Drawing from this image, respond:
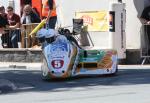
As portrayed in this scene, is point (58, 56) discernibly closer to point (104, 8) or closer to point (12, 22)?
point (104, 8)

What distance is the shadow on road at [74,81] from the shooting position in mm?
14242

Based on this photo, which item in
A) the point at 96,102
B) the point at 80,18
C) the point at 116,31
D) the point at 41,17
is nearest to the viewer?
the point at 96,102

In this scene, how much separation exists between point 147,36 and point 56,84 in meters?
5.55

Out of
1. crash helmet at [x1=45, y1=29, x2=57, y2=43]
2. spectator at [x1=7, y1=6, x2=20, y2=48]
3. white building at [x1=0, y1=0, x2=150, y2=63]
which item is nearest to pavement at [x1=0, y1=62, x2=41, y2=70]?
spectator at [x1=7, y1=6, x2=20, y2=48]

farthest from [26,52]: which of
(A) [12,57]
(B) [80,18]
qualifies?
(B) [80,18]

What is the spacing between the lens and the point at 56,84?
48.6 ft

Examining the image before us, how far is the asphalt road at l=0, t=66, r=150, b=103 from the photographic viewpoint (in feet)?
39.4

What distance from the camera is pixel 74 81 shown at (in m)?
15.2

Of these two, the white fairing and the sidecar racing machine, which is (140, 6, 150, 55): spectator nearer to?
the sidecar racing machine

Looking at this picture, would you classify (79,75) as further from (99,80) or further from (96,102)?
(96,102)

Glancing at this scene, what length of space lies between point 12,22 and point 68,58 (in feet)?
24.1

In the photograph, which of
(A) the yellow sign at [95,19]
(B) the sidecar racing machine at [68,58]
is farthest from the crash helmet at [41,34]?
(A) the yellow sign at [95,19]

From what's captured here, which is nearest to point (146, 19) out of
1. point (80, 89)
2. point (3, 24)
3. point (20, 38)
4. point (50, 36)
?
point (20, 38)

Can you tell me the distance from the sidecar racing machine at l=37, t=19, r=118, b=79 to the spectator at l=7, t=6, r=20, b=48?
6179mm
